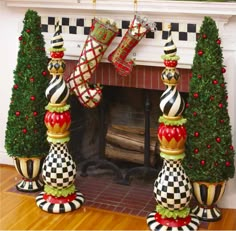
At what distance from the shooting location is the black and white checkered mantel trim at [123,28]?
126 inches

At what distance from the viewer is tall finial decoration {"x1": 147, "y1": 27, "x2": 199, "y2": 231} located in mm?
2908

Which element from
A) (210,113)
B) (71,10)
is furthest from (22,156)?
(210,113)

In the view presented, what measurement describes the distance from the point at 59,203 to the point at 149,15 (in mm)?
1285

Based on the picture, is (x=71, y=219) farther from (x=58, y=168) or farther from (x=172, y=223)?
(x=172, y=223)

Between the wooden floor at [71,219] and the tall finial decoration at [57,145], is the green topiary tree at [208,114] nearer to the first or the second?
the wooden floor at [71,219]

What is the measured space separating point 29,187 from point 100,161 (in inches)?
20.7

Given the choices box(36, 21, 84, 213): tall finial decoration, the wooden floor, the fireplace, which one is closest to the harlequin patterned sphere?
box(36, 21, 84, 213): tall finial decoration

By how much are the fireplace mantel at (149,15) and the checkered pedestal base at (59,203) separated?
0.92 m

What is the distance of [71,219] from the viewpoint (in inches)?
125

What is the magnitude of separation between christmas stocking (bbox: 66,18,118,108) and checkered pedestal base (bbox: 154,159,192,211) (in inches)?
27.4

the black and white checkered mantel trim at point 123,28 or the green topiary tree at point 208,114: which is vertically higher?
the black and white checkered mantel trim at point 123,28

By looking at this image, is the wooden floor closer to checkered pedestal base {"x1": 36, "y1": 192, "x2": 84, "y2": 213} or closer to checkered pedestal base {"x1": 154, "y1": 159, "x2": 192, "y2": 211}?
checkered pedestal base {"x1": 36, "y1": 192, "x2": 84, "y2": 213}

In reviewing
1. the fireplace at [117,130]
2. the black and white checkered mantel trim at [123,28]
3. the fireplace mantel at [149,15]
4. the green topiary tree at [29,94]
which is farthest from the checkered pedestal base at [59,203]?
the black and white checkered mantel trim at [123,28]

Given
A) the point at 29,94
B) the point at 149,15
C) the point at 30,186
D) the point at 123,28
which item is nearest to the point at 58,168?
the point at 30,186
